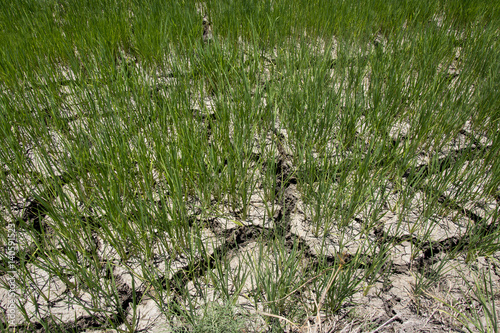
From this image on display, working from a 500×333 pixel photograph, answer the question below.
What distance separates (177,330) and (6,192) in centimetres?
99

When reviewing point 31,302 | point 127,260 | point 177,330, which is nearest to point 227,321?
point 177,330

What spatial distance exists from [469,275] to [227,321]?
93 cm

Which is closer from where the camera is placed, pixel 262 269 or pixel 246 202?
pixel 262 269

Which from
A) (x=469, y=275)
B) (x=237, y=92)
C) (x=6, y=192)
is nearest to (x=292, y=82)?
(x=237, y=92)

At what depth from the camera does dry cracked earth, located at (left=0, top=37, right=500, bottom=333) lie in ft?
3.28

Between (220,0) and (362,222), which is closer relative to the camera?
(362,222)

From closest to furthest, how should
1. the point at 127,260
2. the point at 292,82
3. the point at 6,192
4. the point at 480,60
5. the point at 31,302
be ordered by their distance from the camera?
1. the point at 31,302
2. the point at 127,260
3. the point at 6,192
4. the point at 292,82
5. the point at 480,60

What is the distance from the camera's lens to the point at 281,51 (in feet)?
6.82

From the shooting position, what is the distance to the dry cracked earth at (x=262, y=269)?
1.00 metres

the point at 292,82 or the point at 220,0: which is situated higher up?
the point at 220,0

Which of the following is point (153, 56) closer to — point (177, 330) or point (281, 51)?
point (281, 51)

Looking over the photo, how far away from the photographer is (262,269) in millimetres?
1051

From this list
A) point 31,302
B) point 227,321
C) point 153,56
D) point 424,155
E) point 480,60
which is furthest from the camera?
point 153,56

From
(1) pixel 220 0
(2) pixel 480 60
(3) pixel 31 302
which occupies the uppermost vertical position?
(1) pixel 220 0
